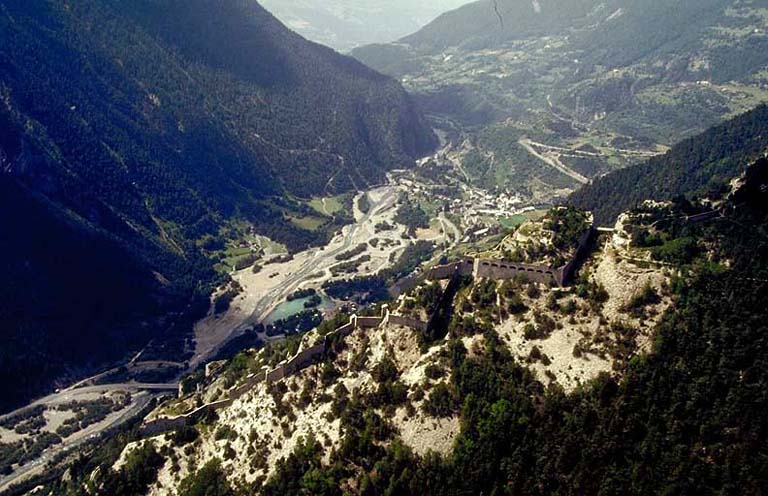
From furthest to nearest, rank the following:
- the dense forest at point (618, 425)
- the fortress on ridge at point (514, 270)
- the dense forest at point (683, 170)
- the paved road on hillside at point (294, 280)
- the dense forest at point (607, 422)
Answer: the paved road on hillside at point (294, 280)
the dense forest at point (683, 170)
the fortress on ridge at point (514, 270)
the dense forest at point (607, 422)
the dense forest at point (618, 425)

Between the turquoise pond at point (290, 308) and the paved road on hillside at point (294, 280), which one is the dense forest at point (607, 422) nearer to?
the turquoise pond at point (290, 308)

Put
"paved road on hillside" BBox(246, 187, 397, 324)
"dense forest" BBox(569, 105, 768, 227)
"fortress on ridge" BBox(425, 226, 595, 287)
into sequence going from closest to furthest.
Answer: "fortress on ridge" BBox(425, 226, 595, 287)
"dense forest" BBox(569, 105, 768, 227)
"paved road on hillside" BBox(246, 187, 397, 324)

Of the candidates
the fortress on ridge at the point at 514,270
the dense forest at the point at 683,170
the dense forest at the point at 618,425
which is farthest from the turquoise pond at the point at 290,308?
the dense forest at the point at 618,425

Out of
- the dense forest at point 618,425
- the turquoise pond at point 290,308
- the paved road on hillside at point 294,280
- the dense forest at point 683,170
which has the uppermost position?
the dense forest at point 683,170

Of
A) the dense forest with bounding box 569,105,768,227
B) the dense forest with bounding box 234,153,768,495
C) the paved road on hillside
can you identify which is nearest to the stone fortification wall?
the dense forest with bounding box 234,153,768,495

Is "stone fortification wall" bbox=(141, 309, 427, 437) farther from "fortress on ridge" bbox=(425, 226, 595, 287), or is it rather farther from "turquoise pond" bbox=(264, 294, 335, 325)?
"turquoise pond" bbox=(264, 294, 335, 325)

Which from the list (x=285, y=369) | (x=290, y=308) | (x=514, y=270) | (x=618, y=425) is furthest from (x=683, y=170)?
(x=285, y=369)

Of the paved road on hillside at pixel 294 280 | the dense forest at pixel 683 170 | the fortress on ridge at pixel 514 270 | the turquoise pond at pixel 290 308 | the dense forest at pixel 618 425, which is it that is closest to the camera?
the dense forest at pixel 618 425
